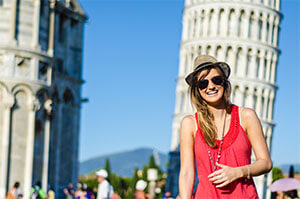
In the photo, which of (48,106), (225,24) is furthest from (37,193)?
(225,24)

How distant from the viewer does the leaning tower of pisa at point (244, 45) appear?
5950 centimetres

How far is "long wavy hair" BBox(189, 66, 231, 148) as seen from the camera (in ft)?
15.5

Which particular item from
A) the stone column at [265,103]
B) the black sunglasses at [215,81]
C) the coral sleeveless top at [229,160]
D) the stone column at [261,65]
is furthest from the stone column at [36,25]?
the stone column at [265,103]

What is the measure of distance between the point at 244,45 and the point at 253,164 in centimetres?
5575

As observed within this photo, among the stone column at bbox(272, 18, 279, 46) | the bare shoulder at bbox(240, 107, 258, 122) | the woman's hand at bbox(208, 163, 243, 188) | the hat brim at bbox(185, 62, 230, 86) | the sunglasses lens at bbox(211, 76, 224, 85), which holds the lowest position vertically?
the woman's hand at bbox(208, 163, 243, 188)

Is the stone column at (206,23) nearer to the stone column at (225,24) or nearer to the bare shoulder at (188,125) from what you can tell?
the stone column at (225,24)

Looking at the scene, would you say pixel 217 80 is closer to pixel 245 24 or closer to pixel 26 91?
pixel 26 91

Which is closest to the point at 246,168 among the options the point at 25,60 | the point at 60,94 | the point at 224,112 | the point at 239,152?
the point at 239,152

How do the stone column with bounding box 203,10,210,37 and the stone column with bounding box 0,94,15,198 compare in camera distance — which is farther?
the stone column with bounding box 203,10,210,37

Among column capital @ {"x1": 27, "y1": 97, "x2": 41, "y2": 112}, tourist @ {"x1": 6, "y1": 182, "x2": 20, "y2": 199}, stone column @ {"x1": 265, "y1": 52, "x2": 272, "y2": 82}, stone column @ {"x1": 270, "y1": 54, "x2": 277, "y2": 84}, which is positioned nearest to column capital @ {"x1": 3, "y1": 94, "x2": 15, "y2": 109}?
column capital @ {"x1": 27, "y1": 97, "x2": 41, "y2": 112}

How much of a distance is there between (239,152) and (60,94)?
101 feet

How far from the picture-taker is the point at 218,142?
471 cm

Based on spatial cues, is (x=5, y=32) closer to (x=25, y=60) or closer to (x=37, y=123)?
(x=25, y=60)

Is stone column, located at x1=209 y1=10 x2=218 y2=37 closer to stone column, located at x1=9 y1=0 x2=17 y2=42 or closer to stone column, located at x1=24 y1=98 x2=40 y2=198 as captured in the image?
stone column, located at x1=24 y1=98 x2=40 y2=198
